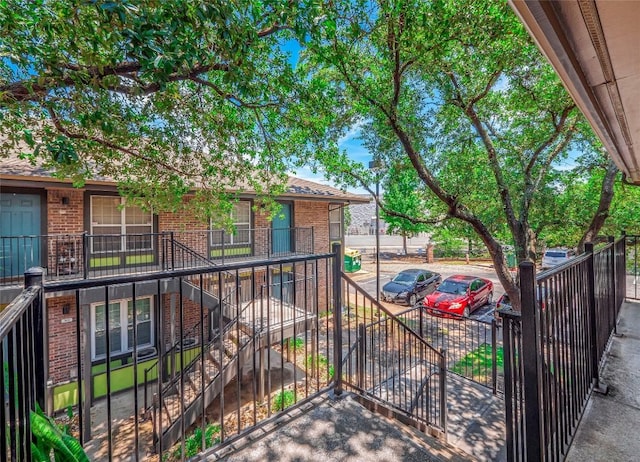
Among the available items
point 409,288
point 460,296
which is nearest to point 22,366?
point 460,296

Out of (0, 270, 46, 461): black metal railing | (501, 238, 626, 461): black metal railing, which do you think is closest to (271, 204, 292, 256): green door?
(501, 238, 626, 461): black metal railing

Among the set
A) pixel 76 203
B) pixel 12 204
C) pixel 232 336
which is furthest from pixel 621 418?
pixel 12 204

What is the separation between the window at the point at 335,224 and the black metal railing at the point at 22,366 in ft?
38.5

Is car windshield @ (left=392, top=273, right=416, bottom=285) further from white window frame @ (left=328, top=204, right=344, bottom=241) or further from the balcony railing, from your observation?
the balcony railing

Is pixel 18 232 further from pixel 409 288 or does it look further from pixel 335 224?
pixel 409 288

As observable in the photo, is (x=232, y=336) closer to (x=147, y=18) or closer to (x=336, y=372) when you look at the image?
(x=336, y=372)

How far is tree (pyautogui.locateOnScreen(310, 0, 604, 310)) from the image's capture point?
455 centimetres

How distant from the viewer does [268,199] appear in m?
7.11

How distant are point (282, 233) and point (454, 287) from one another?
7.07 meters

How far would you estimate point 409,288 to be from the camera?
1314cm

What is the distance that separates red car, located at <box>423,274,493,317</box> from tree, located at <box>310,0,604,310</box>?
4561mm

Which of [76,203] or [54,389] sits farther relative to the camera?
[76,203]

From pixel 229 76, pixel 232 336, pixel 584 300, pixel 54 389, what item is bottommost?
pixel 54 389

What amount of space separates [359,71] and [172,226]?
6.71m
